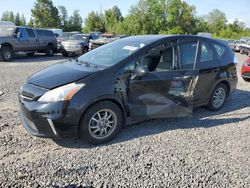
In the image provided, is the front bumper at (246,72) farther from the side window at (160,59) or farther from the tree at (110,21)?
the tree at (110,21)

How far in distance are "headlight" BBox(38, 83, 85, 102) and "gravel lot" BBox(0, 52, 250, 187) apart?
733 mm

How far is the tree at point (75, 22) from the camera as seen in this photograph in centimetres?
6814

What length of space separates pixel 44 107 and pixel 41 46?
534 inches

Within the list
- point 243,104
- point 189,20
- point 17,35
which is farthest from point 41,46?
point 189,20

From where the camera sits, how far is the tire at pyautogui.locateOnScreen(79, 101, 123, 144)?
388 cm

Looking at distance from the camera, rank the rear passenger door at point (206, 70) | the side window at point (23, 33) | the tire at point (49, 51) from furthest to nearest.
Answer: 1. the tire at point (49, 51)
2. the side window at point (23, 33)
3. the rear passenger door at point (206, 70)

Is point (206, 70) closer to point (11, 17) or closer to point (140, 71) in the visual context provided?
point (140, 71)

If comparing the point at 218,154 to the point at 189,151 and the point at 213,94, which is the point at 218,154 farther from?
the point at 213,94

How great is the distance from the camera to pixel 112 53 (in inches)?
184

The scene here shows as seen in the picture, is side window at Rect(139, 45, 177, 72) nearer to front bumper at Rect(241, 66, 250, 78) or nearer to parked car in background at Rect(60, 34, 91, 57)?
front bumper at Rect(241, 66, 250, 78)

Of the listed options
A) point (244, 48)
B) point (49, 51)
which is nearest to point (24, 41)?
point (49, 51)

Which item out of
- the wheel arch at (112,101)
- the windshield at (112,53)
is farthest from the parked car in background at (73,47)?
the wheel arch at (112,101)

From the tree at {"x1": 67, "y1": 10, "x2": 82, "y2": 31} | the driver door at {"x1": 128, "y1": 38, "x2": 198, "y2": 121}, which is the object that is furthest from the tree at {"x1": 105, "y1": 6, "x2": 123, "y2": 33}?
the driver door at {"x1": 128, "y1": 38, "x2": 198, "y2": 121}

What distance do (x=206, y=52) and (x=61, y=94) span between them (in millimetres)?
3127
